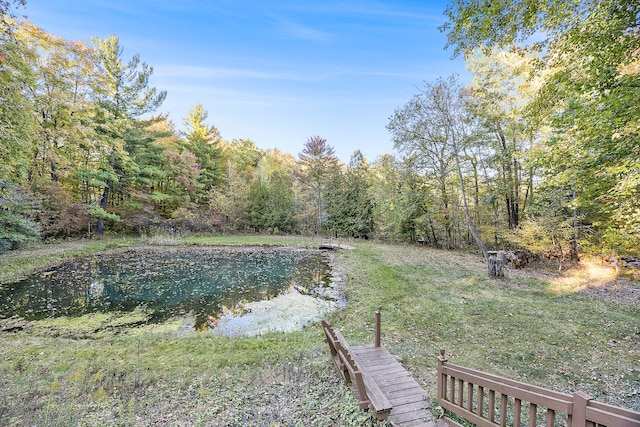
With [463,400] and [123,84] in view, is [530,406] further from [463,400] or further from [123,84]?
[123,84]

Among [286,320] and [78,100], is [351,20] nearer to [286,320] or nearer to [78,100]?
[286,320]

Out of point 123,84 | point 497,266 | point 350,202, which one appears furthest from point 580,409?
point 123,84

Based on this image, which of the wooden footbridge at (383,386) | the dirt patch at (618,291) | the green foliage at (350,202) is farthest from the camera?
the green foliage at (350,202)

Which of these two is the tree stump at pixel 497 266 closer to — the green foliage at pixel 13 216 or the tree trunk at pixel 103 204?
the green foliage at pixel 13 216

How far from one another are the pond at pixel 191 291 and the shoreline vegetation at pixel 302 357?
0.78 metres

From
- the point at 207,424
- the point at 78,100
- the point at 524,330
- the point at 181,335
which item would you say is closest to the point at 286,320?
the point at 181,335

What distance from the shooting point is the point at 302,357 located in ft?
16.7

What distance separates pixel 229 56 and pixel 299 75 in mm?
5533

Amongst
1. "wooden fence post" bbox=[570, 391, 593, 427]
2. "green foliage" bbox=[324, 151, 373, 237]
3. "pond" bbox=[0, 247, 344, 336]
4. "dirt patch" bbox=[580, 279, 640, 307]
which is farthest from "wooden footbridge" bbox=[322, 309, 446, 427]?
"green foliage" bbox=[324, 151, 373, 237]

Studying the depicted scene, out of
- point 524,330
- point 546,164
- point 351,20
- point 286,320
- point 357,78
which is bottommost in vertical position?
point 286,320

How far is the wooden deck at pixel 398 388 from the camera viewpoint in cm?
323

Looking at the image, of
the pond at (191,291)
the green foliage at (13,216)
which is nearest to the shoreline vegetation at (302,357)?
the pond at (191,291)

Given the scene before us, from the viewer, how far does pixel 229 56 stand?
12852 millimetres

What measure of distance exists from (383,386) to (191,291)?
7888mm
